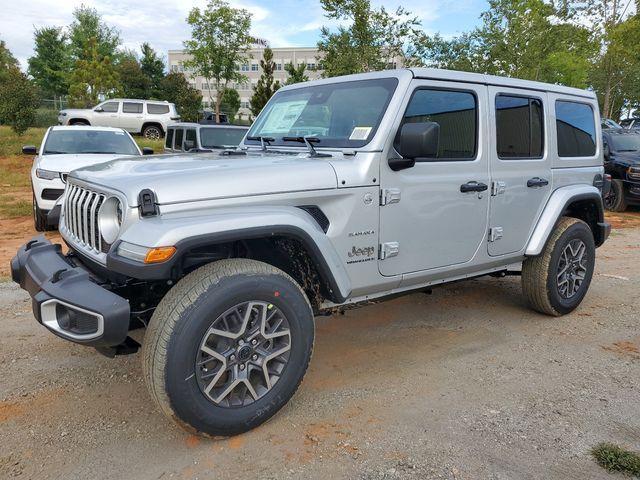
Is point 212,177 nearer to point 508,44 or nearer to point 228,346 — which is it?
point 228,346

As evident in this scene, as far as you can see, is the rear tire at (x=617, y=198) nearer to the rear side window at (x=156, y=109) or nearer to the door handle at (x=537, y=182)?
the door handle at (x=537, y=182)

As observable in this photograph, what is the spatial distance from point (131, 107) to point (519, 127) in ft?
71.2

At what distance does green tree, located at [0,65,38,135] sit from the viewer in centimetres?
1797

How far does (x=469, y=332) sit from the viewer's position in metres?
4.32

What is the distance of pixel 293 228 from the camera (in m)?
2.66

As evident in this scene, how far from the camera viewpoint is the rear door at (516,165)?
12.6ft

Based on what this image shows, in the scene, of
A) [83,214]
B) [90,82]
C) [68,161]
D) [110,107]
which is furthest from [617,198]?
[90,82]

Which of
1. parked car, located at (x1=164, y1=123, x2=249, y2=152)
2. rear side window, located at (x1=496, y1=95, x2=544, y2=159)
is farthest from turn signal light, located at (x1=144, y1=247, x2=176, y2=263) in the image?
parked car, located at (x1=164, y1=123, x2=249, y2=152)

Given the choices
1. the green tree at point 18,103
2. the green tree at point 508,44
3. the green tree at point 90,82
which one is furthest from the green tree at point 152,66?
the green tree at point 508,44

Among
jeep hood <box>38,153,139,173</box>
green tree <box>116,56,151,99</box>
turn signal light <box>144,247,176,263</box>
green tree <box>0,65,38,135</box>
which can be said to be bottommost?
turn signal light <box>144,247,176,263</box>

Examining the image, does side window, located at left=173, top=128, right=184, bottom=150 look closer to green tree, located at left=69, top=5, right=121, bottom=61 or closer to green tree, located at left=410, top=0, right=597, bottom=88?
green tree, located at left=410, top=0, right=597, bottom=88

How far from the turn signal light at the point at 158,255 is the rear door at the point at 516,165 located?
2490 mm

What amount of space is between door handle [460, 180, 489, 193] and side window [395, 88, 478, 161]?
0.19 m

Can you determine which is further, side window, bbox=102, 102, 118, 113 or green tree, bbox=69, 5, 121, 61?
green tree, bbox=69, 5, 121, 61
